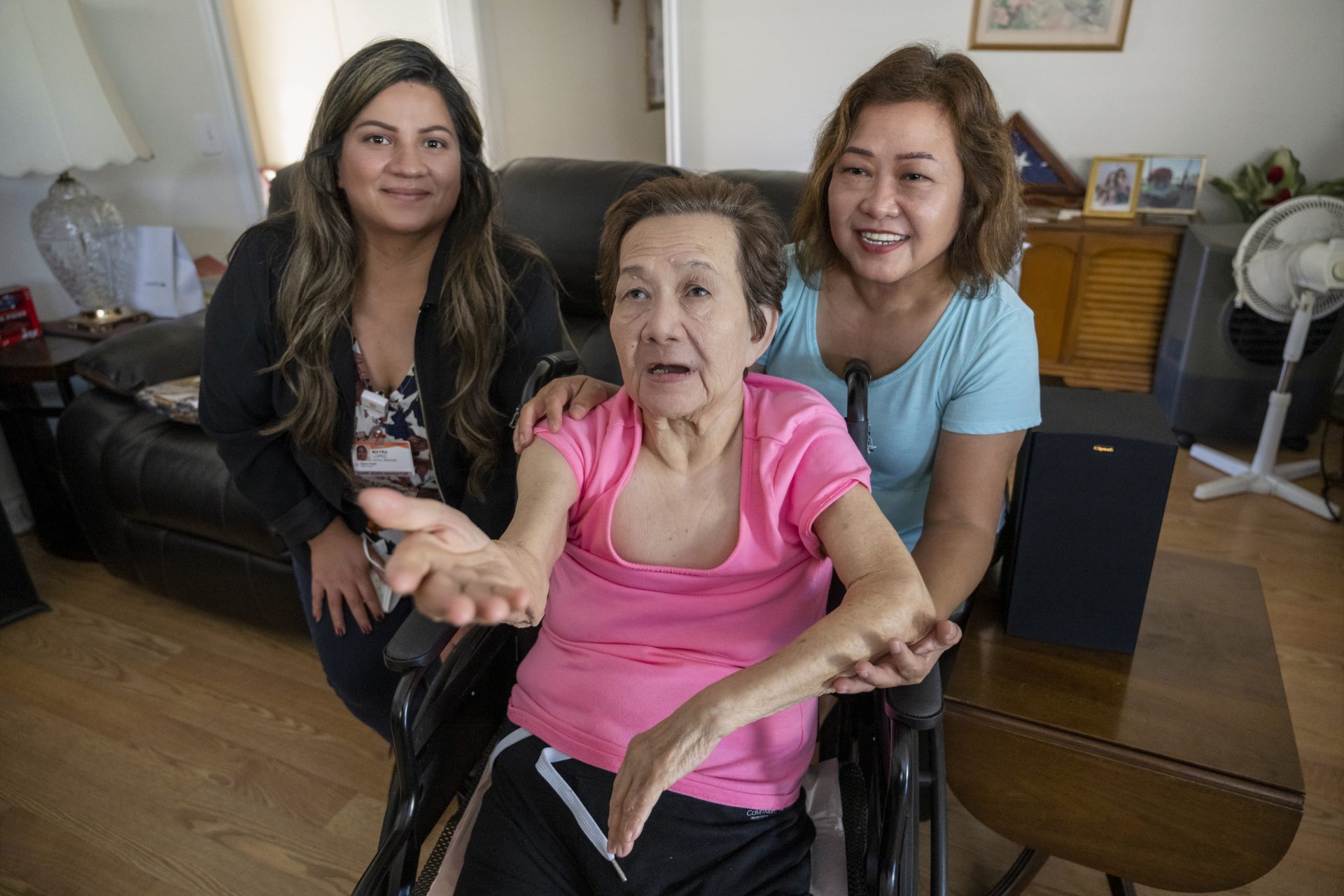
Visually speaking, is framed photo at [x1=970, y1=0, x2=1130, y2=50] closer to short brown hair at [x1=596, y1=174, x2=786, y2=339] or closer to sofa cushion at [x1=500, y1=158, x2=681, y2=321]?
sofa cushion at [x1=500, y1=158, x2=681, y2=321]

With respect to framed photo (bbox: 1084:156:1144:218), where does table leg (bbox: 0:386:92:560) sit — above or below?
below

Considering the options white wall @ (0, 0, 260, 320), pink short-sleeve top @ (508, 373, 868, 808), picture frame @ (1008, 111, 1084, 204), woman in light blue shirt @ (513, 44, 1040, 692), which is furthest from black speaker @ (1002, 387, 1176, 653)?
white wall @ (0, 0, 260, 320)

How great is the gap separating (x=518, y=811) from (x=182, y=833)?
3.67 ft

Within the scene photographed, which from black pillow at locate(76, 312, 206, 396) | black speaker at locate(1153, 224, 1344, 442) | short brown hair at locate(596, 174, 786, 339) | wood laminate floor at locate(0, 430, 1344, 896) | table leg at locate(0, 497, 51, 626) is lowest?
wood laminate floor at locate(0, 430, 1344, 896)

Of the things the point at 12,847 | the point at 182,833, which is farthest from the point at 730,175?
the point at 12,847

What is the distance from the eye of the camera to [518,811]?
1025 millimetres

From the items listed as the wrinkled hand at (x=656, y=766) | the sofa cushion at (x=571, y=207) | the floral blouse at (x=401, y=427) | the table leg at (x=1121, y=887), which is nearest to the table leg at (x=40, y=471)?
the sofa cushion at (x=571, y=207)

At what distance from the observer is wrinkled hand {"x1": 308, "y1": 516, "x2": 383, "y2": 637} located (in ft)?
4.84

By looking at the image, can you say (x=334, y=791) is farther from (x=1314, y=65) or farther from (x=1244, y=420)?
(x=1314, y=65)

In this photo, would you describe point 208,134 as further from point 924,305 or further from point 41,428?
point 924,305

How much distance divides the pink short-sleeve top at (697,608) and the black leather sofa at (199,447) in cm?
98

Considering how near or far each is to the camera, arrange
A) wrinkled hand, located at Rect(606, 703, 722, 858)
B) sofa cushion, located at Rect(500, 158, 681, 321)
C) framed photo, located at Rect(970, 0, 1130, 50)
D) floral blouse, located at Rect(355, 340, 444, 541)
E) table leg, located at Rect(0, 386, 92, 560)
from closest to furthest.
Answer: wrinkled hand, located at Rect(606, 703, 722, 858) < floral blouse, located at Rect(355, 340, 444, 541) < sofa cushion, located at Rect(500, 158, 681, 321) < table leg, located at Rect(0, 386, 92, 560) < framed photo, located at Rect(970, 0, 1130, 50)

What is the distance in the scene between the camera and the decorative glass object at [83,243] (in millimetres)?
2578

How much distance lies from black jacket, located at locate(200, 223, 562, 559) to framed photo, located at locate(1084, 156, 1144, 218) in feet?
9.28
